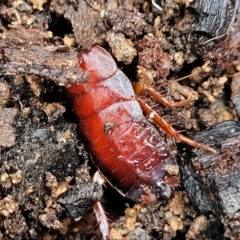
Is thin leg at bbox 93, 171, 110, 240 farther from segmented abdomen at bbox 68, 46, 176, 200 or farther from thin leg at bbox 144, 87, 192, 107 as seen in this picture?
thin leg at bbox 144, 87, 192, 107

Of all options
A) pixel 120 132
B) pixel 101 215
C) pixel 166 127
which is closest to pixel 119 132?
pixel 120 132

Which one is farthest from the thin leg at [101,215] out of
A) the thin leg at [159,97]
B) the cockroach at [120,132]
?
the thin leg at [159,97]

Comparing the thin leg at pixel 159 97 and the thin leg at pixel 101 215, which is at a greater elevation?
the thin leg at pixel 159 97

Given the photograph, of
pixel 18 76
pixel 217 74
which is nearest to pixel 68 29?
pixel 18 76

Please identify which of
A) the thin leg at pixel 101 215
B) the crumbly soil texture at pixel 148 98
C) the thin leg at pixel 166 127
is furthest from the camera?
the thin leg at pixel 101 215

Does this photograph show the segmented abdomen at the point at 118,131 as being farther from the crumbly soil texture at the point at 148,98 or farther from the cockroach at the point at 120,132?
the crumbly soil texture at the point at 148,98

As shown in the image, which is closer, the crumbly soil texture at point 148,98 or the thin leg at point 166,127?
the crumbly soil texture at point 148,98

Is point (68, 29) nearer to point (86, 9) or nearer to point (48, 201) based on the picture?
point (86, 9)

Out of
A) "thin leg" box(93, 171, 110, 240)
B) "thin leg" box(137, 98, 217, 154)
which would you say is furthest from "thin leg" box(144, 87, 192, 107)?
"thin leg" box(93, 171, 110, 240)
